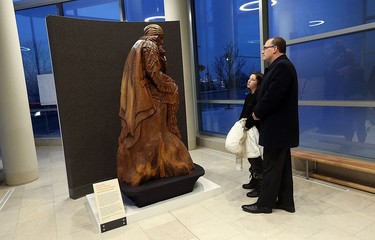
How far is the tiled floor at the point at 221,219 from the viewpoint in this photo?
6.82ft

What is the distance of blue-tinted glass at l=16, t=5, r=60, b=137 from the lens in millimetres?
5965

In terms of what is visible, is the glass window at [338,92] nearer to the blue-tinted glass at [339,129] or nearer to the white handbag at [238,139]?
the blue-tinted glass at [339,129]

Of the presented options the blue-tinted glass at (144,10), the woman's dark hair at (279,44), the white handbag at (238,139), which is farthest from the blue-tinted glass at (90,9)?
the woman's dark hair at (279,44)

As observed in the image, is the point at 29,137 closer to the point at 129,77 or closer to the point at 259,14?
the point at 129,77

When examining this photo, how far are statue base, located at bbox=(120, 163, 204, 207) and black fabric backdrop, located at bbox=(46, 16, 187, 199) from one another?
78 cm

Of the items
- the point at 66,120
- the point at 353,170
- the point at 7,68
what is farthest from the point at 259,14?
the point at 7,68

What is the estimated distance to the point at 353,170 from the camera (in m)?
2.80

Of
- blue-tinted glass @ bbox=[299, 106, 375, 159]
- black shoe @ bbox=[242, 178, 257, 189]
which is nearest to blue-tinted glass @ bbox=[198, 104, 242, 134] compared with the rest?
blue-tinted glass @ bbox=[299, 106, 375, 159]

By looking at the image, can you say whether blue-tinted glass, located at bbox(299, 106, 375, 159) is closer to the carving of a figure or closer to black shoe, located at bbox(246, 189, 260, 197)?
black shoe, located at bbox(246, 189, 260, 197)

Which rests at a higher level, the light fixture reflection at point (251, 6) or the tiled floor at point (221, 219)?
the light fixture reflection at point (251, 6)

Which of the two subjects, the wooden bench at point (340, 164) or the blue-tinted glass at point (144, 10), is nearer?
the wooden bench at point (340, 164)

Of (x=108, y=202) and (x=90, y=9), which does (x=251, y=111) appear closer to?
(x=108, y=202)

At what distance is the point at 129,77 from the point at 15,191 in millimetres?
2236

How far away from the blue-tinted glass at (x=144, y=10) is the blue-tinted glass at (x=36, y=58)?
1799 mm
